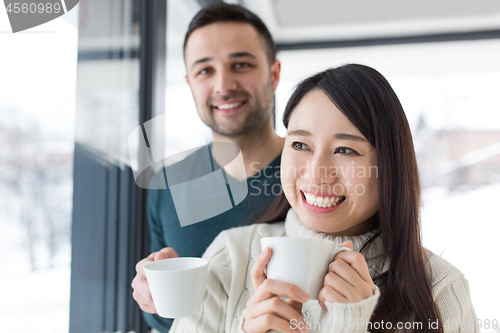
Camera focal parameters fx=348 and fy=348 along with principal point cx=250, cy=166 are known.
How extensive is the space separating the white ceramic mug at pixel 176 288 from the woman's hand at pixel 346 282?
215 millimetres

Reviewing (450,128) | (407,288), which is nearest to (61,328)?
(407,288)

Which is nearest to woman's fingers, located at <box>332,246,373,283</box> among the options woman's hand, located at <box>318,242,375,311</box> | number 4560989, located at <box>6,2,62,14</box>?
woman's hand, located at <box>318,242,375,311</box>

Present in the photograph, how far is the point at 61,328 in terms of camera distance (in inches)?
33.1

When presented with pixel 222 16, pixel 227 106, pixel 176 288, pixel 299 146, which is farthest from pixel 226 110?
pixel 176 288

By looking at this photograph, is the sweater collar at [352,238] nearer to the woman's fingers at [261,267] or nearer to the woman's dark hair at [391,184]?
the woman's dark hair at [391,184]

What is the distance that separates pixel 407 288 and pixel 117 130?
3.06ft

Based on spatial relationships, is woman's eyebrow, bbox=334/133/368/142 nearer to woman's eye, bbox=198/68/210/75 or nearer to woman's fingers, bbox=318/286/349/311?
woman's fingers, bbox=318/286/349/311

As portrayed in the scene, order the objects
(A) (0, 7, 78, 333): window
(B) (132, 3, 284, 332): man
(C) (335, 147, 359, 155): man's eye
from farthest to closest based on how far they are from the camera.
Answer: (B) (132, 3, 284, 332): man, (C) (335, 147, 359, 155): man's eye, (A) (0, 7, 78, 333): window

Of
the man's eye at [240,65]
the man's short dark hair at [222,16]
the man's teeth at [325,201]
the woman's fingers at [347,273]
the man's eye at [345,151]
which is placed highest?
the man's short dark hair at [222,16]

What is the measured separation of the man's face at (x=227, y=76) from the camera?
4.00ft

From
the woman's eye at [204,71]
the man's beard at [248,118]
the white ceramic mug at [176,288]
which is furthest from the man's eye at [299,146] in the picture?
the woman's eye at [204,71]

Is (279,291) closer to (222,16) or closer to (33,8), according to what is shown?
(33,8)

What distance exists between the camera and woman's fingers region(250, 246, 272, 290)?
0.56 meters

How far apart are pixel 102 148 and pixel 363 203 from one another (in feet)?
2.48
